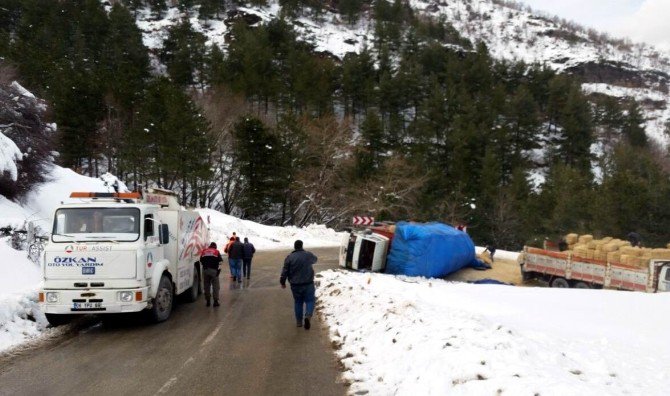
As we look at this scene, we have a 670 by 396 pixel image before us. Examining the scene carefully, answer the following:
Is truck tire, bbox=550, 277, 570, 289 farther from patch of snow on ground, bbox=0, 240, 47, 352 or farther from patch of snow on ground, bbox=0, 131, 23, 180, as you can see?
patch of snow on ground, bbox=0, 131, 23, 180

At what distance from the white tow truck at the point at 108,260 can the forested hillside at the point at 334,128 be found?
89.4ft

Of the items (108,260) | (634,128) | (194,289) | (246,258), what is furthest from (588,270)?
(634,128)

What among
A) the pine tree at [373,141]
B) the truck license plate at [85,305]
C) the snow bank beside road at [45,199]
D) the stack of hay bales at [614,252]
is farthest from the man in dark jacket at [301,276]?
the pine tree at [373,141]

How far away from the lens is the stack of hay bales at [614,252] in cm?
1750

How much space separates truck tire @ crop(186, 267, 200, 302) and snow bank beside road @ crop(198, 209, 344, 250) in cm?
1644

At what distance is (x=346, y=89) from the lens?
2788 inches

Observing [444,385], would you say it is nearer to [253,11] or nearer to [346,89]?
[346,89]

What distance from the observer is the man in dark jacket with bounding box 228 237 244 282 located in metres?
15.9

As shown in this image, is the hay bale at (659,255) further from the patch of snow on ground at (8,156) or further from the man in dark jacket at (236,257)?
the patch of snow on ground at (8,156)

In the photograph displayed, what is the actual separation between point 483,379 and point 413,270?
46.6 feet

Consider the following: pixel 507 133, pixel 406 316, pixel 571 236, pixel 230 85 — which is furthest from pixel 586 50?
pixel 406 316

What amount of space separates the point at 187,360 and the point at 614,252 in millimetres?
17498

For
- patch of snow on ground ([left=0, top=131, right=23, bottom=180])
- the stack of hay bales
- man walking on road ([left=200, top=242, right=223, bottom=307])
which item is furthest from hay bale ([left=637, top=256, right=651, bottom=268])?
patch of snow on ground ([left=0, top=131, right=23, bottom=180])

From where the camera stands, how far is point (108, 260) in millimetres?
9172
